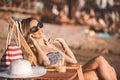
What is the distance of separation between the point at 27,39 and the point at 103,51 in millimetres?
8366

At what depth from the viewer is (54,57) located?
553 centimetres

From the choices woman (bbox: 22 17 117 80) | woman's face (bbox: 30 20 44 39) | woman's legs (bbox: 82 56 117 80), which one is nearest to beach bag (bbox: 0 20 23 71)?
woman (bbox: 22 17 117 80)

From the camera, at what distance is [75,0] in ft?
81.0

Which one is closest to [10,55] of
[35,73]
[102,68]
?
[35,73]

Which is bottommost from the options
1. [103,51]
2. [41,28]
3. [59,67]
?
[103,51]

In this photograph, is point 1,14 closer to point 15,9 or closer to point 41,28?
point 15,9

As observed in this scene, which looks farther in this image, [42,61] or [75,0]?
[75,0]

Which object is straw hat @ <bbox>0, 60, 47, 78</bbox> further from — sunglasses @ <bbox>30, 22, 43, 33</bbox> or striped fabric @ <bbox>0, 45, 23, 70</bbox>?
sunglasses @ <bbox>30, 22, 43, 33</bbox>

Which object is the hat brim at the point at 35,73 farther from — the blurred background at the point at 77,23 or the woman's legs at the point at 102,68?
the blurred background at the point at 77,23

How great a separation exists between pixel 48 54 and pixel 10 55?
0.53 m

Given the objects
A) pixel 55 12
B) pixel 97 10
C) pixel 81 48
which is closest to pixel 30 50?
pixel 81 48

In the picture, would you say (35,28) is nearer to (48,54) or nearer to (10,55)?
(48,54)

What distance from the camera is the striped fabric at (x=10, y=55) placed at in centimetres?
522

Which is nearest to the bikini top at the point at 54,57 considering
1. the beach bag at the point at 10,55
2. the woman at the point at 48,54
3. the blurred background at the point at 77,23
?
the woman at the point at 48,54
